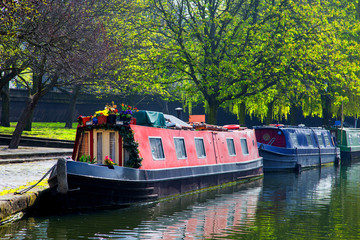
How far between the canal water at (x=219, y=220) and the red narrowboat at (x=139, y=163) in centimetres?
42

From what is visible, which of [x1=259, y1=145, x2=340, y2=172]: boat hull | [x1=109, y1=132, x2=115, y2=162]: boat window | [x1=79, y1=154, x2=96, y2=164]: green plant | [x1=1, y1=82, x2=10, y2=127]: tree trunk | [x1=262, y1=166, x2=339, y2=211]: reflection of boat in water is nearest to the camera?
[x1=79, y1=154, x2=96, y2=164]: green plant

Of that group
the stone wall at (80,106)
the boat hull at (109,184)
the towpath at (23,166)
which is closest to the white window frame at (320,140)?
the stone wall at (80,106)

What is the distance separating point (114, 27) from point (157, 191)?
60.1ft

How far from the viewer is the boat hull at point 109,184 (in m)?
11.8

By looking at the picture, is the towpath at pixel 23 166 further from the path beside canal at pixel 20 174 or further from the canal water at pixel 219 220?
the canal water at pixel 219 220

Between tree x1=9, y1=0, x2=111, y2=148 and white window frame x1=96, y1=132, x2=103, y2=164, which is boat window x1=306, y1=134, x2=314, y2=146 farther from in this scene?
white window frame x1=96, y1=132, x2=103, y2=164

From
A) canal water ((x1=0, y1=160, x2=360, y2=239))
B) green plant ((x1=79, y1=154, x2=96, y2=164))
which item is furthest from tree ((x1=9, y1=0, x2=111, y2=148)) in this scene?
canal water ((x1=0, y1=160, x2=360, y2=239))

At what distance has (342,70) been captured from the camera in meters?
25.8

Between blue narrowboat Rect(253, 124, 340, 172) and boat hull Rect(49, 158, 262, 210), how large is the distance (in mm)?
10069

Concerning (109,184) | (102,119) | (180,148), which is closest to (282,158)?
(180,148)

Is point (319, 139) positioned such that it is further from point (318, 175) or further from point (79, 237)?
point (79, 237)

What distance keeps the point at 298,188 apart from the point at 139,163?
7695mm

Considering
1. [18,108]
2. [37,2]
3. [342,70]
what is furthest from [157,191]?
[18,108]

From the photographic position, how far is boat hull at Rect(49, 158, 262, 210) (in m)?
11.8
